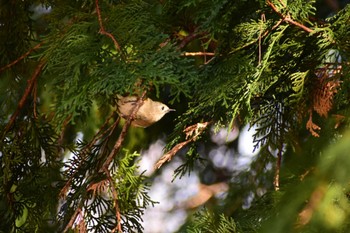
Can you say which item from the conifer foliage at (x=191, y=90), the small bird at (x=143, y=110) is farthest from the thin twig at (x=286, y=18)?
the small bird at (x=143, y=110)

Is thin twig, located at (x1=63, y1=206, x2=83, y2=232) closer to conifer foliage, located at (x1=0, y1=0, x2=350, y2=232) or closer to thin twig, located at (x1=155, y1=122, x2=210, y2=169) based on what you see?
conifer foliage, located at (x1=0, y1=0, x2=350, y2=232)

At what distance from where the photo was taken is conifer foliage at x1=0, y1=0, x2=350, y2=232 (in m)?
1.03

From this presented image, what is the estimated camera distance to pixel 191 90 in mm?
1293

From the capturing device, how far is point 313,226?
0.78m

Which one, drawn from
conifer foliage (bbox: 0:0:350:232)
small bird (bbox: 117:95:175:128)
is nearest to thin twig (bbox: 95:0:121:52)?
conifer foliage (bbox: 0:0:350:232)

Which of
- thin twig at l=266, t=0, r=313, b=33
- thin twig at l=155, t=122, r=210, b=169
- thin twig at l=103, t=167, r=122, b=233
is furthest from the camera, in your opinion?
thin twig at l=103, t=167, r=122, b=233

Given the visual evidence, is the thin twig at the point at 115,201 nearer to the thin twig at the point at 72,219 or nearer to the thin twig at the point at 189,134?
the thin twig at the point at 72,219

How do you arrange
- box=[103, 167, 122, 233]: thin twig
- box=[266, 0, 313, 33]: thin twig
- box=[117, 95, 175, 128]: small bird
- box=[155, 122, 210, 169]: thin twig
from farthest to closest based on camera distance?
box=[117, 95, 175, 128]: small bird
box=[103, 167, 122, 233]: thin twig
box=[155, 122, 210, 169]: thin twig
box=[266, 0, 313, 33]: thin twig

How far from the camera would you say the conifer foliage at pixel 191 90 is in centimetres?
103

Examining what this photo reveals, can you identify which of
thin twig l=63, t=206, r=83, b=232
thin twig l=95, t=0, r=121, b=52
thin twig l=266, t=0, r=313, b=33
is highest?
thin twig l=266, t=0, r=313, b=33

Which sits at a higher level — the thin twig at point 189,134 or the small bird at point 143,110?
the thin twig at point 189,134

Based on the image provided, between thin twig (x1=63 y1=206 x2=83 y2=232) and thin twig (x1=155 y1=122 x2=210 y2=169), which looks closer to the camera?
thin twig (x1=155 y1=122 x2=210 y2=169)

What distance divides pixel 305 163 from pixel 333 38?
265 mm

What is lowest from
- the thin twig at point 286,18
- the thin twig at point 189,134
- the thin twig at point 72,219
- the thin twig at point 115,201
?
the thin twig at point 72,219
